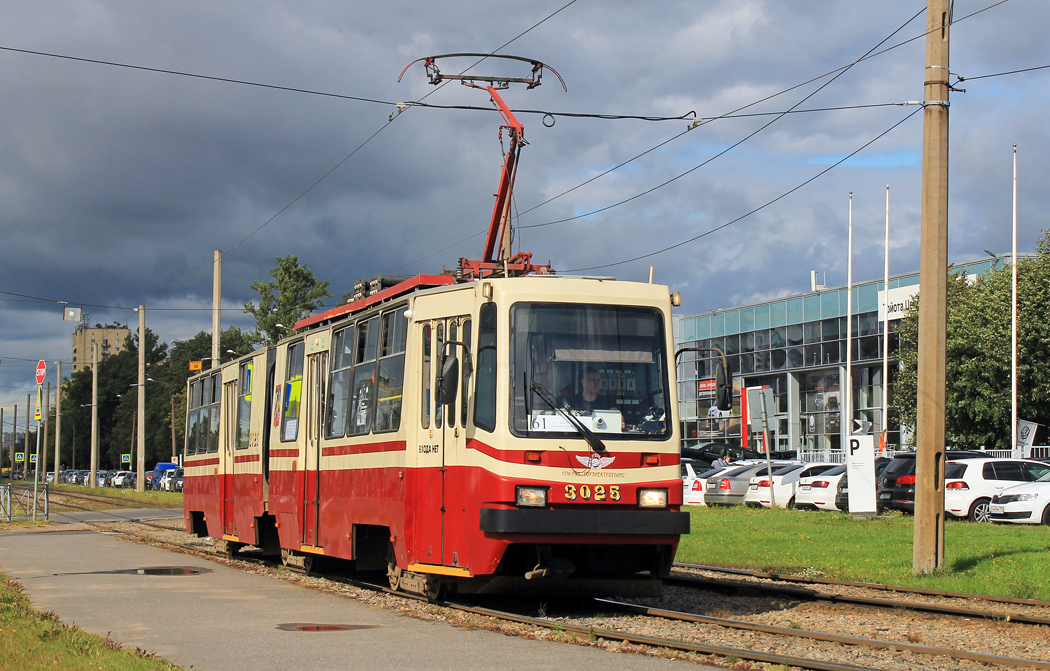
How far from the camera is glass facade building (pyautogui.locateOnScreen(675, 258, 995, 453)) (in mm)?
51938

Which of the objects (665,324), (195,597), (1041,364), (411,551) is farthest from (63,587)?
(1041,364)

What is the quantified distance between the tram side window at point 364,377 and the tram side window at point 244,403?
216 inches

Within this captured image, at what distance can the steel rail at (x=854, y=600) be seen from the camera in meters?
11.1

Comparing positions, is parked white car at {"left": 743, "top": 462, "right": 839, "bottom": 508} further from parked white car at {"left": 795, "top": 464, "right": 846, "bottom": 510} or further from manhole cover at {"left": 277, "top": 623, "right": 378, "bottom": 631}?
manhole cover at {"left": 277, "top": 623, "right": 378, "bottom": 631}

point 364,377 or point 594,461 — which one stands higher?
point 364,377

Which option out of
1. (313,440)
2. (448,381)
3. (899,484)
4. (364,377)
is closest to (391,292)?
(364,377)

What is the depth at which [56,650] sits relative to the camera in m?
8.96

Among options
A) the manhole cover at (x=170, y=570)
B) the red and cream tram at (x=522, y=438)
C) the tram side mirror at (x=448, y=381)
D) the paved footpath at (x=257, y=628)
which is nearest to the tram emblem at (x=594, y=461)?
the red and cream tram at (x=522, y=438)

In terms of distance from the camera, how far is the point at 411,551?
39.6ft

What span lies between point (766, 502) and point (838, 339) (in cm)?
2492

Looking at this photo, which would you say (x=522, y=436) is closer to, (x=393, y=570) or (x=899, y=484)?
(x=393, y=570)

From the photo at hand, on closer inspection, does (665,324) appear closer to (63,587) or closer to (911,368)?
(63,587)

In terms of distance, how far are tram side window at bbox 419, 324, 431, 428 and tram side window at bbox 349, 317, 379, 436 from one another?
1479 millimetres

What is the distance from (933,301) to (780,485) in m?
16.4
